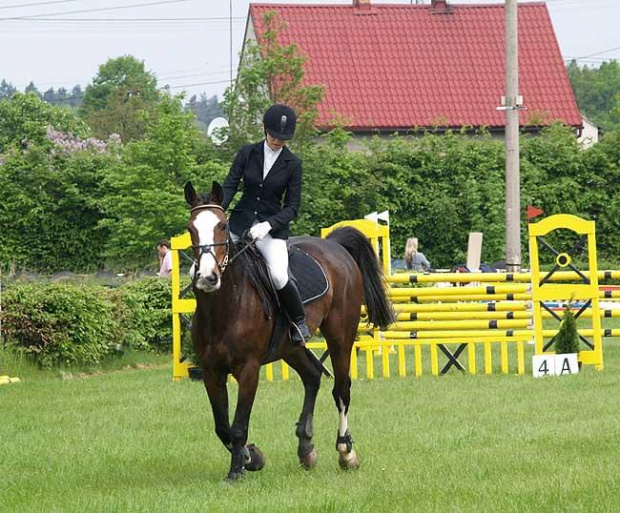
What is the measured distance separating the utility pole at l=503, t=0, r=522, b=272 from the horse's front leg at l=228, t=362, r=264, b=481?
51.3 ft

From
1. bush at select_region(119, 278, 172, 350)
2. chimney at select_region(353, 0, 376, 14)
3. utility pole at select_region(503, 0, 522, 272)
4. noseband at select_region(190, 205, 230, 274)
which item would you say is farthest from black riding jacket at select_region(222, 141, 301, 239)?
chimney at select_region(353, 0, 376, 14)

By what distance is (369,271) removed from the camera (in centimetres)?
1134

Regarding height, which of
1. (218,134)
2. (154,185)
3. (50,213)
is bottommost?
(50,213)

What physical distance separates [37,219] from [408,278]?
1721cm

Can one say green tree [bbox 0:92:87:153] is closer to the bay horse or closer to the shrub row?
the shrub row

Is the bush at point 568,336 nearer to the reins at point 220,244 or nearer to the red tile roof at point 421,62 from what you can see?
the reins at point 220,244

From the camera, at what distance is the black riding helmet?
9484mm

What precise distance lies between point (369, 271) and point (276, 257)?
6.53ft

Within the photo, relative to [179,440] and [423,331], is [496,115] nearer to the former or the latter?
[423,331]

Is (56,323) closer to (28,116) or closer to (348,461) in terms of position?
(348,461)

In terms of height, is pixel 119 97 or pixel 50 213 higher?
pixel 119 97

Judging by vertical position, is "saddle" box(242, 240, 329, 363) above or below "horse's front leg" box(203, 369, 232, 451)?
above

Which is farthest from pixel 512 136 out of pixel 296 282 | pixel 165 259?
pixel 296 282

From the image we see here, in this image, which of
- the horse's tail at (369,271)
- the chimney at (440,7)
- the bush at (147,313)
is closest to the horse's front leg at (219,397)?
the horse's tail at (369,271)
